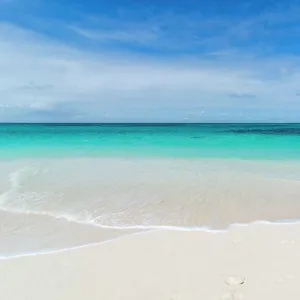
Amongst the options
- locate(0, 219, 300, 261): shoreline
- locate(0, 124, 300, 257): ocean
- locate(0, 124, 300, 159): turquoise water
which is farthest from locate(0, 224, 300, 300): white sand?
locate(0, 124, 300, 159): turquoise water

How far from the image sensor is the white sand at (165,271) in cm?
300

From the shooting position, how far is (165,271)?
337 centimetres

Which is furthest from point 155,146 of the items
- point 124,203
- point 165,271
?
point 165,271

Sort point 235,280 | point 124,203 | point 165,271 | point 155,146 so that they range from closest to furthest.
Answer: point 235,280 → point 165,271 → point 124,203 → point 155,146

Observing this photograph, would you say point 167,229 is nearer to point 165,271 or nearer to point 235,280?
point 165,271

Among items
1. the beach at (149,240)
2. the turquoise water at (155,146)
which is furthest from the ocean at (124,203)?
the turquoise water at (155,146)

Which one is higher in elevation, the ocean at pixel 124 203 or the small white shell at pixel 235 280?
the small white shell at pixel 235 280

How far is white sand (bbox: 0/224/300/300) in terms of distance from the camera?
3003 millimetres

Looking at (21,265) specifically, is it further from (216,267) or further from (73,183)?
(73,183)

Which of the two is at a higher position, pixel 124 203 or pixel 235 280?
pixel 235 280

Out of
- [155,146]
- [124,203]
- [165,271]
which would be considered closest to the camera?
[165,271]

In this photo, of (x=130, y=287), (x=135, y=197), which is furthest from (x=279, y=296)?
(x=135, y=197)

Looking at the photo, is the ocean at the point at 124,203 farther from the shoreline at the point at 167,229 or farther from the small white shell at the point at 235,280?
the small white shell at the point at 235,280

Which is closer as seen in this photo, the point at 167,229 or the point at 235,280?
the point at 235,280
